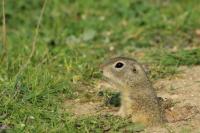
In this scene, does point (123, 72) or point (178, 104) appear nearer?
point (123, 72)

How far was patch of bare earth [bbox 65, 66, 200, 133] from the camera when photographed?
212 inches

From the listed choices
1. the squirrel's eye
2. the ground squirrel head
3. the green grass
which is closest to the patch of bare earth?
the green grass

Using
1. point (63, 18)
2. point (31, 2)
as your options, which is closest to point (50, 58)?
point (63, 18)

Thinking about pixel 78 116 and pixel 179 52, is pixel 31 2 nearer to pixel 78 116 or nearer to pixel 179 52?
pixel 179 52

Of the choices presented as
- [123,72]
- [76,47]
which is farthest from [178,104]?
[76,47]

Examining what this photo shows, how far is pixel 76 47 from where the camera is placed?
7820 millimetres

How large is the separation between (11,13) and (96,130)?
4.42 meters

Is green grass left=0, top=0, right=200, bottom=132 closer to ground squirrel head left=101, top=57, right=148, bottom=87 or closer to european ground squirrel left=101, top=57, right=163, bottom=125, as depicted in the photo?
european ground squirrel left=101, top=57, right=163, bottom=125

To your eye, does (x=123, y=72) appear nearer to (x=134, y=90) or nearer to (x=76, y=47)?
(x=134, y=90)

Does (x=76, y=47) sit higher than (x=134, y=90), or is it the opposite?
(x=76, y=47)

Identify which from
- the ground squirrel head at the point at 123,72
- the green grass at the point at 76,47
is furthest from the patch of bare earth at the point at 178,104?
the ground squirrel head at the point at 123,72

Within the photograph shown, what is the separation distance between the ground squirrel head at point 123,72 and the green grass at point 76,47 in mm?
461

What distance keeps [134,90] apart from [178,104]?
1.59 ft

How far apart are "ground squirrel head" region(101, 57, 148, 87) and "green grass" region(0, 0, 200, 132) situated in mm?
461
